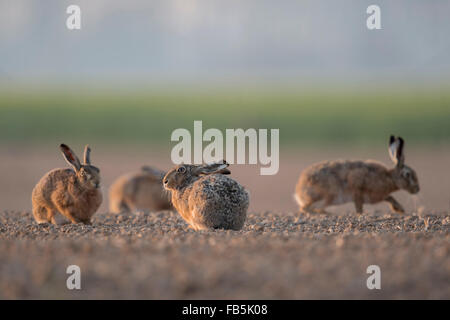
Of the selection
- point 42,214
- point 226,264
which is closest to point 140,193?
point 42,214

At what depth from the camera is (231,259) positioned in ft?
20.3

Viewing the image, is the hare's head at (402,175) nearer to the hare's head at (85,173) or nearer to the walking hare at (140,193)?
the walking hare at (140,193)

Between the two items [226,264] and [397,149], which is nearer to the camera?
[226,264]

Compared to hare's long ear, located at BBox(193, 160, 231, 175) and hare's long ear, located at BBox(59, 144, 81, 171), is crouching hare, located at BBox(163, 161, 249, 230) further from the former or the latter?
hare's long ear, located at BBox(59, 144, 81, 171)

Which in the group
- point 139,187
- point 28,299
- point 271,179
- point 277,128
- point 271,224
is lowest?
point 28,299

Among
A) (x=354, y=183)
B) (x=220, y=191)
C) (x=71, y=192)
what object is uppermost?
(x=354, y=183)

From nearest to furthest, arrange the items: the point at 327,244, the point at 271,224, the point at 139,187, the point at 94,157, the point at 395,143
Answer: the point at 327,244
the point at 271,224
the point at 395,143
the point at 139,187
the point at 94,157

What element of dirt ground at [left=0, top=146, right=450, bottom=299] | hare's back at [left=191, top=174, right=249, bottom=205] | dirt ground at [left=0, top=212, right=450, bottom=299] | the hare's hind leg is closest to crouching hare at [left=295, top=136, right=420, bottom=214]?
dirt ground at [left=0, top=146, right=450, bottom=299]

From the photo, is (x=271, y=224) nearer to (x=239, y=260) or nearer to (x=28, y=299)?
(x=239, y=260)

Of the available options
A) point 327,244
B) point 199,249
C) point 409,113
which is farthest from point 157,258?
point 409,113

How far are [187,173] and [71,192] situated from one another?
1.66 meters

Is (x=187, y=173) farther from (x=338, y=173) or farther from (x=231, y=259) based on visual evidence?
(x=338, y=173)

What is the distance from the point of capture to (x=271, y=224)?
9.62m

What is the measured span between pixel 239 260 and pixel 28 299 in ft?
6.10
